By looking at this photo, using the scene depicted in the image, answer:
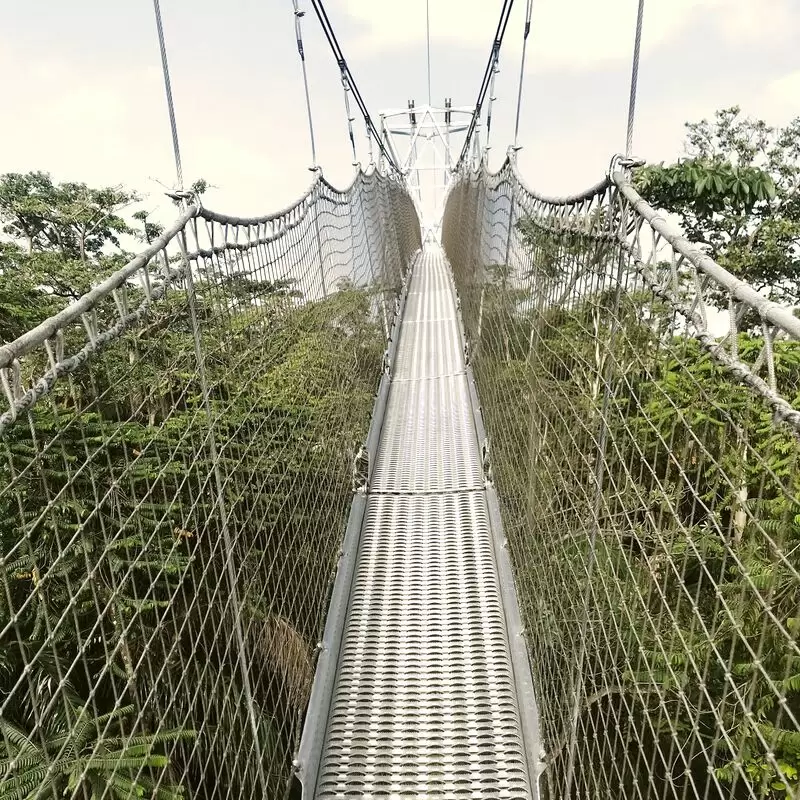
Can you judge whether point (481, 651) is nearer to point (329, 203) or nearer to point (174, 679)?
point (174, 679)

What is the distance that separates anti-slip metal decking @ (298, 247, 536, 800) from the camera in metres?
1.80

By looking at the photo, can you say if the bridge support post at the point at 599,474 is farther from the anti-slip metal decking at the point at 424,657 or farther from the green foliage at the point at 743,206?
the green foliage at the point at 743,206

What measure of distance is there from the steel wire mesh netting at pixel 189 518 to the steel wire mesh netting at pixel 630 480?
0.72 meters

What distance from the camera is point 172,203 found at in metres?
1.44

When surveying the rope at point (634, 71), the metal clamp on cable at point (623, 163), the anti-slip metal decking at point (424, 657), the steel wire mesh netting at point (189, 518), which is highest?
the rope at point (634, 71)

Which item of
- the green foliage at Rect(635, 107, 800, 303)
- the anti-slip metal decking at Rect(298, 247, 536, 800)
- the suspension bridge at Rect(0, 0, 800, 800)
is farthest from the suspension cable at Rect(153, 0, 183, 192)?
the green foliage at Rect(635, 107, 800, 303)

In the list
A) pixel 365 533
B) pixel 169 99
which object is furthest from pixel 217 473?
pixel 365 533

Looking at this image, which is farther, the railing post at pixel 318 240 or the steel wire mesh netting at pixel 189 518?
the railing post at pixel 318 240

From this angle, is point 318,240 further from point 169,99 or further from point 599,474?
point 599,474

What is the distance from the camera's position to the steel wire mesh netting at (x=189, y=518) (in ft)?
4.09

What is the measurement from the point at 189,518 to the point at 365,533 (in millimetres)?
1639

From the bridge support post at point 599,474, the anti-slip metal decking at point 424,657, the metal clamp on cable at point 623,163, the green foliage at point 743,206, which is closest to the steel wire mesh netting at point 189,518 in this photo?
the anti-slip metal decking at point 424,657

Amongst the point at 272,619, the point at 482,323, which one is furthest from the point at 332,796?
the point at 482,323

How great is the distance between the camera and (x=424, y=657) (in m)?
2.17
